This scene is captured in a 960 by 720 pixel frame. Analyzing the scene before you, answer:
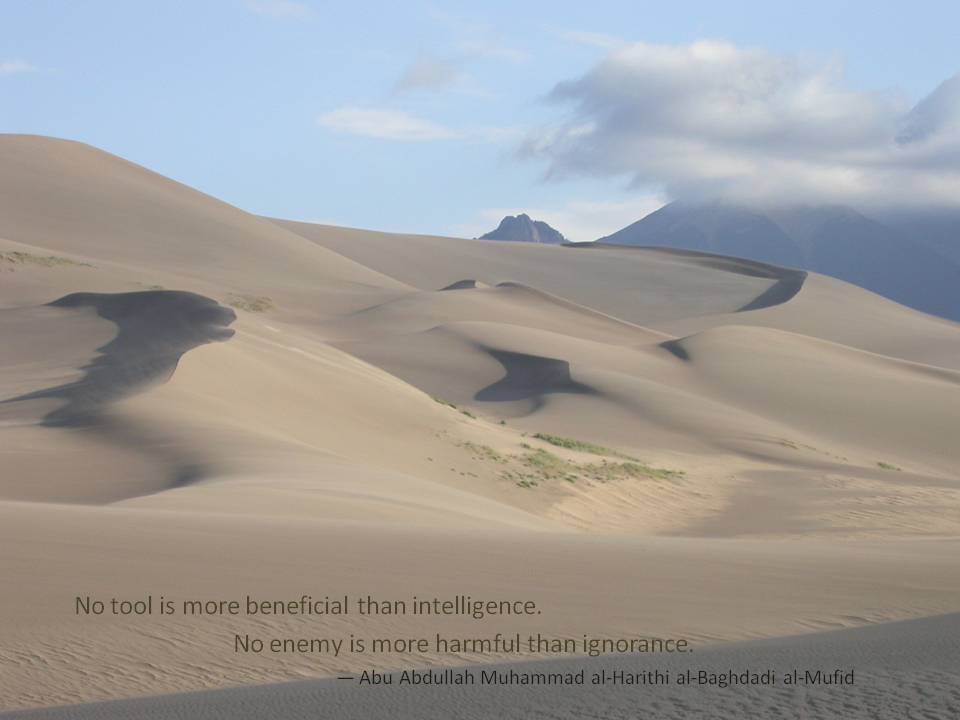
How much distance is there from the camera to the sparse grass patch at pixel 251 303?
163 ft

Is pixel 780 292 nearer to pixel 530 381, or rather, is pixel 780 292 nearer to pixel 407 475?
pixel 530 381

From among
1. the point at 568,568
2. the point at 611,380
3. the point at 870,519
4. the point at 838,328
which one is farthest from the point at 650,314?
the point at 568,568

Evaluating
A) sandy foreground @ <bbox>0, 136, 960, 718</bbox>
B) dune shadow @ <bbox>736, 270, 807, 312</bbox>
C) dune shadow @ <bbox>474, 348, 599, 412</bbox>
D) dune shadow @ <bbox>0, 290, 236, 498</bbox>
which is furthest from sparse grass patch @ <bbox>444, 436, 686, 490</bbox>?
dune shadow @ <bbox>736, 270, 807, 312</bbox>

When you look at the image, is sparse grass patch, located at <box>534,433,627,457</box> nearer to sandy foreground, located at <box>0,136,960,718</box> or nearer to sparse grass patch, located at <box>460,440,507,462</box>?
sandy foreground, located at <box>0,136,960,718</box>

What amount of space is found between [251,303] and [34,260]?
28.7 feet

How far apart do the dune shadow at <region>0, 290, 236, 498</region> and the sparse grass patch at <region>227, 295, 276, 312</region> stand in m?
12.7

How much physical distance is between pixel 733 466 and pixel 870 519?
776 centimetres

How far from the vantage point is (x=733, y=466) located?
29.7 metres

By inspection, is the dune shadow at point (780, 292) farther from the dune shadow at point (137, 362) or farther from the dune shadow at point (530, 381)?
the dune shadow at point (137, 362)

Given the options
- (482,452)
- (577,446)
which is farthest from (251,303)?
(482,452)

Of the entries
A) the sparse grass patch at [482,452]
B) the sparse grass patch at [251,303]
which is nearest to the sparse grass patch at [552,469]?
the sparse grass patch at [482,452]

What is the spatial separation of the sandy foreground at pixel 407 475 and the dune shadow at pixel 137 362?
11cm

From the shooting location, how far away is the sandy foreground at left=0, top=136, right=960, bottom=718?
22.4 feet

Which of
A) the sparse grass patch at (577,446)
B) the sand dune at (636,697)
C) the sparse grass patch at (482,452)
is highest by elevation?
the sparse grass patch at (577,446)
